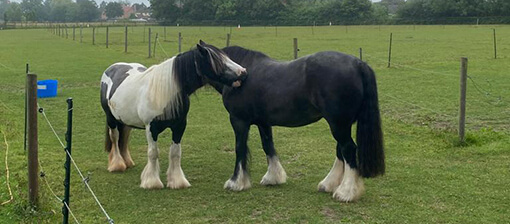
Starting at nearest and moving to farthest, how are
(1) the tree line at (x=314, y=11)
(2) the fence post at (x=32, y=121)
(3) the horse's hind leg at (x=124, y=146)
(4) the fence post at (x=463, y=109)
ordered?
1. (2) the fence post at (x=32, y=121)
2. (3) the horse's hind leg at (x=124, y=146)
3. (4) the fence post at (x=463, y=109)
4. (1) the tree line at (x=314, y=11)

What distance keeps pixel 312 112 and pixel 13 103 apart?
9228 millimetres

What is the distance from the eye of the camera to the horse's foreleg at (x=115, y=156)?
6.62 meters

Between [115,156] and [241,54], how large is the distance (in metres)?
2.25

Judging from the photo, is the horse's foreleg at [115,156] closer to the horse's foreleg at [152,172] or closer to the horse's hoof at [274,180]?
the horse's foreleg at [152,172]

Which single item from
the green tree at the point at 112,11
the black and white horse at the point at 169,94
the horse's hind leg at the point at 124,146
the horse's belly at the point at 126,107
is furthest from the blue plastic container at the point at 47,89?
the green tree at the point at 112,11

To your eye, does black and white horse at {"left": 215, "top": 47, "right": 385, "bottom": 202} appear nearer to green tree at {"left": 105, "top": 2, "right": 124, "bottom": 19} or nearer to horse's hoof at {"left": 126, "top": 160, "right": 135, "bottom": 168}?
horse's hoof at {"left": 126, "top": 160, "right": 135, "bottom": 168}

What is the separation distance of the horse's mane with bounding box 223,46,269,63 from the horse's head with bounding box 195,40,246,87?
32 cm

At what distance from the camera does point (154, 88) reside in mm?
5730

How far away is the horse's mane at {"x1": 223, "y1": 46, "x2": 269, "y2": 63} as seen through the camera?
5.90 metres

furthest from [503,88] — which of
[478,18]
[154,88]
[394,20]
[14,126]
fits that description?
[394,20]

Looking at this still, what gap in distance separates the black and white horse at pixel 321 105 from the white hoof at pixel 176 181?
545 millimetres

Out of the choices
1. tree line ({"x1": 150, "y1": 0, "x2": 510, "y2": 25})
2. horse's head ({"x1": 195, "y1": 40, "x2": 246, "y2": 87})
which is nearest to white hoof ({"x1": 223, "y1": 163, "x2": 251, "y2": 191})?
horse's head ({"x1": 195, "y1": 40, "x2": 246, "y2": 87})

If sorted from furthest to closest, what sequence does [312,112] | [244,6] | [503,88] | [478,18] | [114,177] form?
1. [244,6]
2. [478,18]
3. [503,88]
4. [114,177]
5. [312,112]

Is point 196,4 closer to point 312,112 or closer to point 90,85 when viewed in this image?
point 90,85
